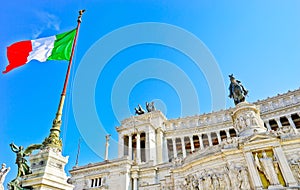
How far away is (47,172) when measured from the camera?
9.30 metres

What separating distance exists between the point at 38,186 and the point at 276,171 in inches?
676

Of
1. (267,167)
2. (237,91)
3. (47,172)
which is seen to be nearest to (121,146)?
(237,91)

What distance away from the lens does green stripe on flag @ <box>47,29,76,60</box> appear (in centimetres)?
1475

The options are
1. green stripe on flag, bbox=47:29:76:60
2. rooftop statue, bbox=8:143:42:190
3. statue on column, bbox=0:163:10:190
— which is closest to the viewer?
rooftop statue, bbox=8:143:42:190

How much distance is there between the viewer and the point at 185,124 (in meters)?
53.9

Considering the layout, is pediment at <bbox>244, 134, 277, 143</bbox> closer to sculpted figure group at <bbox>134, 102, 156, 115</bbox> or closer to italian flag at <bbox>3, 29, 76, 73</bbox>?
italian flag at <bbox>3, 29, 76, 73</bbox>

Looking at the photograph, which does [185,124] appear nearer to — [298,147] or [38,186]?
[298,147]

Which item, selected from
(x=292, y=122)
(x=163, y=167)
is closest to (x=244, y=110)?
(x=163, y=167)

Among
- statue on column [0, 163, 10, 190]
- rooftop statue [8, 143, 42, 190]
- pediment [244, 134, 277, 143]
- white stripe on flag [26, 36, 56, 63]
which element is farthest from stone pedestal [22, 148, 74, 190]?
pediment [244, 134, 277, 143]

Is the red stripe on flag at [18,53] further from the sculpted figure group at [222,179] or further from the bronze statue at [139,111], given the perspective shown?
the bronze statue at [139,111]

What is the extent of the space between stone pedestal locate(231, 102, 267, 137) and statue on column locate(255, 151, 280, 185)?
14.1 ft

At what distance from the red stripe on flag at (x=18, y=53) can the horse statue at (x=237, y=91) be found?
75.5ft

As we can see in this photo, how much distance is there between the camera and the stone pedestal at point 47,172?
354 inches

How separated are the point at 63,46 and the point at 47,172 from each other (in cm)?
888
